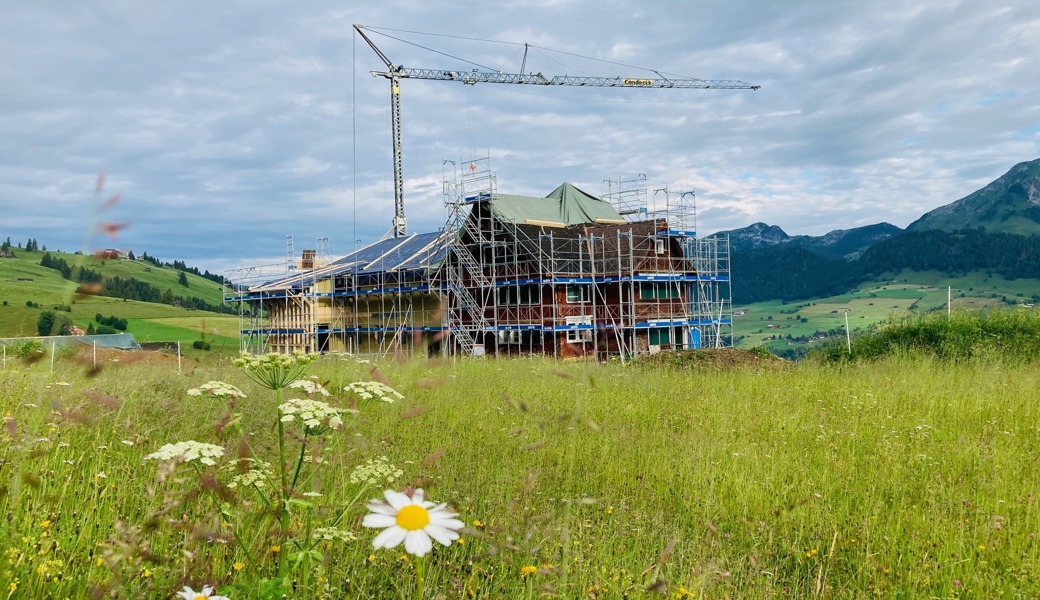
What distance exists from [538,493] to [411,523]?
12.4 feet

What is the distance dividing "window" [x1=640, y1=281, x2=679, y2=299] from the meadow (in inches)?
920

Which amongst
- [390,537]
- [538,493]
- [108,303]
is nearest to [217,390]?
[390,537]

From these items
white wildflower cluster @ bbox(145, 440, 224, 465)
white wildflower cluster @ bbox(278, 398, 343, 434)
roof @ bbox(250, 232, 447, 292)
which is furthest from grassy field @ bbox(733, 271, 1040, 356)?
white wildflower cluster @ bbox(145, 440, 224, 465)

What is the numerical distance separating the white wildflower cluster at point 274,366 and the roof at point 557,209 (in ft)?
103

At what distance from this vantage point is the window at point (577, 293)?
32438mm

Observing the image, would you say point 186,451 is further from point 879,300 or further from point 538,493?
point 879,300

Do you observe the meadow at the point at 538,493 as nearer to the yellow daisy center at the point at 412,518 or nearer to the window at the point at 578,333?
the yellow daisy center at the point at 412,518

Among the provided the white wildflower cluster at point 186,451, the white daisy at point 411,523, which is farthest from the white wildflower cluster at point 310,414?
the white daisy at point 411,523

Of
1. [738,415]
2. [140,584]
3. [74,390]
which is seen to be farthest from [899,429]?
[74,390]

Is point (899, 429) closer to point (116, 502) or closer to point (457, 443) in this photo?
point (457, 443)

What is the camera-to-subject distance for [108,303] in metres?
11.6

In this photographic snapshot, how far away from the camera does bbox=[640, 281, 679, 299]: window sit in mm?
33247

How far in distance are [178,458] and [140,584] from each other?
0.49m

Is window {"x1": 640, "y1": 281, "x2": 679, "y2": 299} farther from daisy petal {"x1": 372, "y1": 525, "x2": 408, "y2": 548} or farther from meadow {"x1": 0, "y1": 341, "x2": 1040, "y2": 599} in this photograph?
daisy petal {"x1": 372, "y1": 525, "x2": 408, "y2": 548}
